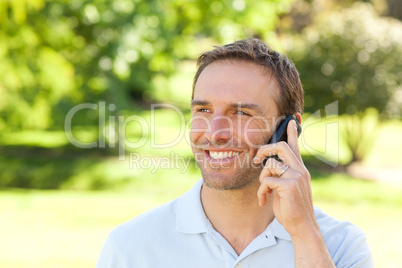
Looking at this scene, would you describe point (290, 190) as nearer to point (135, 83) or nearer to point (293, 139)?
point (293, 139)

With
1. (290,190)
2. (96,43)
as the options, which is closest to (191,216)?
(290,190)

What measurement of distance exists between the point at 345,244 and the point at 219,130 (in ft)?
2.49

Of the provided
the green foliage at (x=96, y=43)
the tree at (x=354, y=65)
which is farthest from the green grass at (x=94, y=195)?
the green foliage at (x=96, y=43)

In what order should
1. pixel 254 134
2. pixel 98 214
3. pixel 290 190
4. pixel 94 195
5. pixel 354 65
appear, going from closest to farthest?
1. pixel 290 190
2. pixel 254 134
3. pixel 98 214
4. pixel 94 195
5. pixel 354 65

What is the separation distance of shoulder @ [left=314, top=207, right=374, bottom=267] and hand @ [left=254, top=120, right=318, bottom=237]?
232 mm

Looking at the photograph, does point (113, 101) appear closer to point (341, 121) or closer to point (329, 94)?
point (329, 94)

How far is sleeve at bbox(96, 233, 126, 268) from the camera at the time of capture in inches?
91.0

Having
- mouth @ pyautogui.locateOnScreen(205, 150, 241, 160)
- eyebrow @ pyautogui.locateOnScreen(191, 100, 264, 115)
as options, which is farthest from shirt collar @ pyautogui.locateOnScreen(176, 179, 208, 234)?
eyebrow @ pyautogui.locateOnScreen(191, 100, 264, 115)

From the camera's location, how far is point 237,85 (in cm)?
249

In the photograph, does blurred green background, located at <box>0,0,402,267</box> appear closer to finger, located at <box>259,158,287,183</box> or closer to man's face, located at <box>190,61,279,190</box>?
man's face, located at <box>190,61,279,190</box>

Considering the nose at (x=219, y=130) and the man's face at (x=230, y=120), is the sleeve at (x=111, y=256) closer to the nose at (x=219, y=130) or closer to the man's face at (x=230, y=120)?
the man's face at (x=230, y=120)

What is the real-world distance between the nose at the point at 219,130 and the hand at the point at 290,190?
0.67 ft

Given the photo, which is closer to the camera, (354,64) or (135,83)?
(354,64)

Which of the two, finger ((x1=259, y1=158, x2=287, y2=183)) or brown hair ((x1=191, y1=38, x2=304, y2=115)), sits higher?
brown hair ((x1=191, y1=38, x2=304, y2=115))
